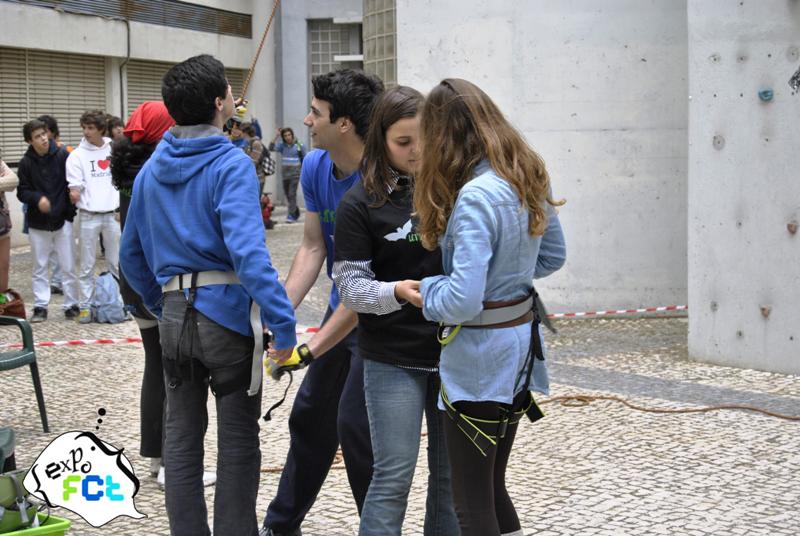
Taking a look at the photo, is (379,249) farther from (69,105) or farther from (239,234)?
(69,105)

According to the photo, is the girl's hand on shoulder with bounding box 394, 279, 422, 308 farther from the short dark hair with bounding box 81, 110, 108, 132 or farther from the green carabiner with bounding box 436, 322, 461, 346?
the short dark hair with bounding box 81, 110, 108, 132

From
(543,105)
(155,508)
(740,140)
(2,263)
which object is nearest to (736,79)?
(740,140)

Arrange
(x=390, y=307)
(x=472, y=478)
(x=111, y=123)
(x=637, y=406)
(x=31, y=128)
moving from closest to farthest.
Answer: (x=472, y=478), (x=390, y=307), (x=637, y=406), (x=31, y=128), (x=111, y=123)

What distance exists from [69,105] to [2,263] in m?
11.1

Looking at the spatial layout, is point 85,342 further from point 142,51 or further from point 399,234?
point 142,51

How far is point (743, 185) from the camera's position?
319 inches

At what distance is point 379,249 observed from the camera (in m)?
3.95

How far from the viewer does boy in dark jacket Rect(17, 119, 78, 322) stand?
1143 cm

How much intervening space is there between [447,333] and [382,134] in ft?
2.51

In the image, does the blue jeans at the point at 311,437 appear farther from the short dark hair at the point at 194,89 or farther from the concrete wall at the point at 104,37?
the concrete wall at the point at 104,37

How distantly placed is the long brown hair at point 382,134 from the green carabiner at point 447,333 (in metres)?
0.50

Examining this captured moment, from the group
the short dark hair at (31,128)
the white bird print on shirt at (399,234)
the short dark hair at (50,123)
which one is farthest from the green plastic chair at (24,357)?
the short dark hair at (50,123)

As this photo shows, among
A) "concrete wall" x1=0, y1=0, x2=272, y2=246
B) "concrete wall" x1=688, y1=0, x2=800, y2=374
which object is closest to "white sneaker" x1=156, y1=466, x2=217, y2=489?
"concrete wall" x1=688, y1=0, x2=800, y2=374

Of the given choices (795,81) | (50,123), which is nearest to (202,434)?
(795,81)
